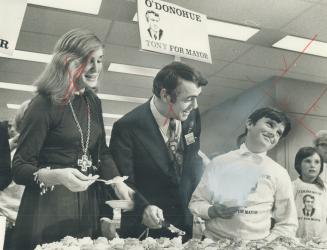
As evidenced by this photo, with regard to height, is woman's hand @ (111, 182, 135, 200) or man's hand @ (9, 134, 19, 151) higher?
man's hand @ (9, 134, 19, 151)

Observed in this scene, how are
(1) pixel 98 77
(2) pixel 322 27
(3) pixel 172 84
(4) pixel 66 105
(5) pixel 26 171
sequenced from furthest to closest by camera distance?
(2) pixel 322 27, (3) pixel 172 84, (1) pixel 98 77, (4) pixel 66 105, (5) pixel 26 171

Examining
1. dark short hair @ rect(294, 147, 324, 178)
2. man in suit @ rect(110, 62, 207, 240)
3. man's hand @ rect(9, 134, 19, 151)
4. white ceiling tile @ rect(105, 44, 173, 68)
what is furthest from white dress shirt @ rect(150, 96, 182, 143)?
dark short hair @ rect(294, 147, 324, 178)

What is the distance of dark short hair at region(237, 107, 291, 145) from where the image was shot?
5.74 feet

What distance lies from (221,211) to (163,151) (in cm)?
34

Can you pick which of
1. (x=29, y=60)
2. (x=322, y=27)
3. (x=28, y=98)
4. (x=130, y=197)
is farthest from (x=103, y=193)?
(x=322, y=27)

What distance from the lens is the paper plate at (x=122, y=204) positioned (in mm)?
1362

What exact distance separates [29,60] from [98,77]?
23 centimetres

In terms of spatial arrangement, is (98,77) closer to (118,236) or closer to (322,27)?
(118,236)

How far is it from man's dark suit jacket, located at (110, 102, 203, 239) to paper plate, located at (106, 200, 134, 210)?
0.02 metres

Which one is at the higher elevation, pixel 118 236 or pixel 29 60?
pixel 29 60

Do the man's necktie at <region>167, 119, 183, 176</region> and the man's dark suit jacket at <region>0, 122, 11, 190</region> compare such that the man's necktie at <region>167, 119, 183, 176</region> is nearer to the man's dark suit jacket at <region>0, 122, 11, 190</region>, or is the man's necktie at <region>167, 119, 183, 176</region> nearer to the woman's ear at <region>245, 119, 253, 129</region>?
the woman's ear at <region>245, 119, 253, 129</region>

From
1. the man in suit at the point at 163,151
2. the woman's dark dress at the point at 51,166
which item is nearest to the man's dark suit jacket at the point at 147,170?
the man in suit at the point at 163,151

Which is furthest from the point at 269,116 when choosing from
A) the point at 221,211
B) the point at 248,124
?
the point at 221,211

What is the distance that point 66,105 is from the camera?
52.3 inches
